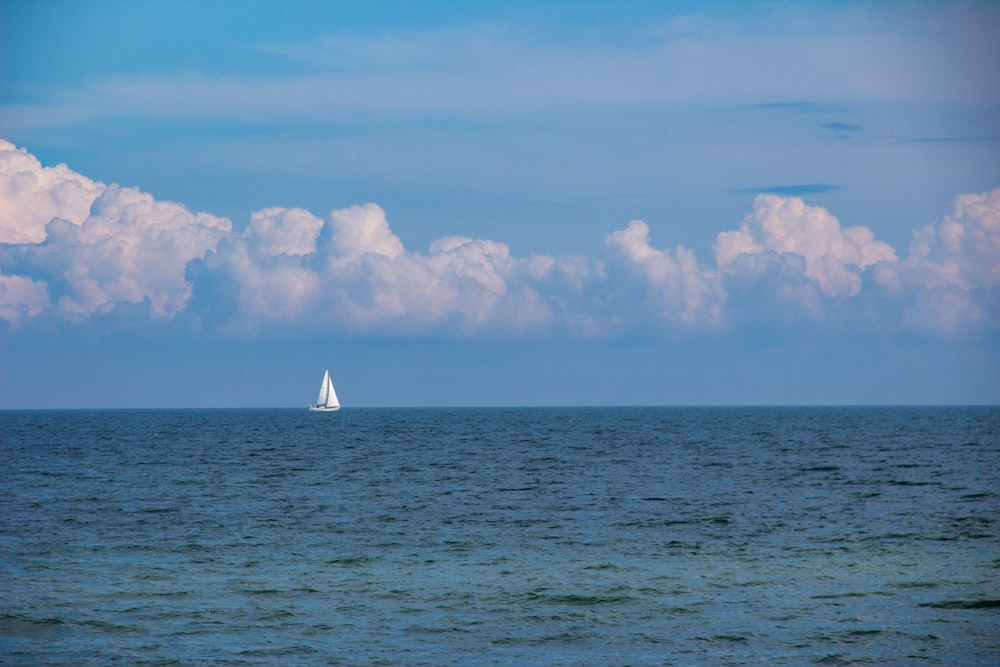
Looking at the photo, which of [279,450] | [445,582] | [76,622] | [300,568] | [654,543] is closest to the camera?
[76,622]

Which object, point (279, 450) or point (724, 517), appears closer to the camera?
point (724, 517)

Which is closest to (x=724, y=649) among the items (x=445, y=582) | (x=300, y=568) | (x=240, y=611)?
(x=445, y=582)

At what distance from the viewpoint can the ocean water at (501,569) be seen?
1077 inches

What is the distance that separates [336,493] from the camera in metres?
65.1

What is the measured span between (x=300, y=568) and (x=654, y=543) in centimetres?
1519

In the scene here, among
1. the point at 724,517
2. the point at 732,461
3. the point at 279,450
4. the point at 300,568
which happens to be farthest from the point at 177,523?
the point at 279,450

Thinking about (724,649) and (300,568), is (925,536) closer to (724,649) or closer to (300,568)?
(724,649)

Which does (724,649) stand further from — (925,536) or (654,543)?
(925,536)

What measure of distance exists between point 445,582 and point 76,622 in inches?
469

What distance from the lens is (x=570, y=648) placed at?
2714cm

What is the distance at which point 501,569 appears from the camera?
37.5 metres

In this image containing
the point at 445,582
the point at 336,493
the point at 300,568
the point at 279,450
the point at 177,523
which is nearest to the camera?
the point at 445,582

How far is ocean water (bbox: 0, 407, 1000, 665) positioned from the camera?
89.8ft

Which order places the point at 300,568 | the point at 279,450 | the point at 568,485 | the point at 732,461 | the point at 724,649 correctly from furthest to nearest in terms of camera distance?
the point at 279,450, the point at 732,461, the point at 568,485, the point at 300,568, the point at 724,649
